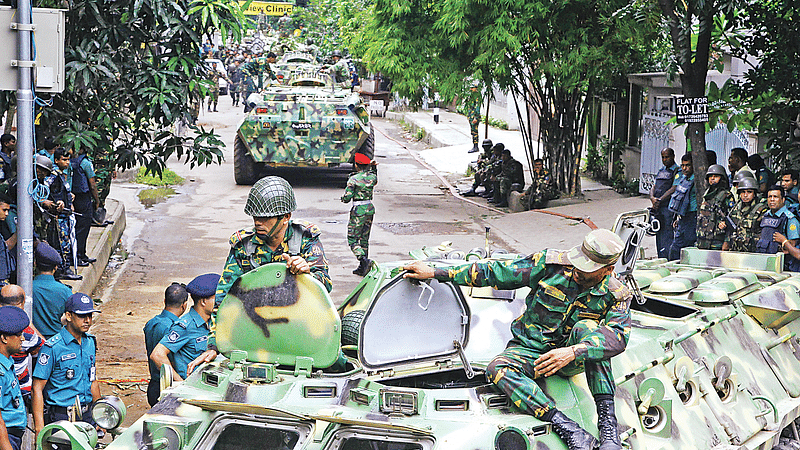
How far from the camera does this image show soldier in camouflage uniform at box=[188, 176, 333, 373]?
559 cm

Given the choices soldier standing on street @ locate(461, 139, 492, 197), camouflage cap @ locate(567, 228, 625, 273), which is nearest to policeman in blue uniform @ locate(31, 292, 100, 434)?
camouflage cap @ locate(567, 228, 625, 273)

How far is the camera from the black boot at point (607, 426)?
16.2 ft

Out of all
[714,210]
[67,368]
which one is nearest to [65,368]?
[67,368]

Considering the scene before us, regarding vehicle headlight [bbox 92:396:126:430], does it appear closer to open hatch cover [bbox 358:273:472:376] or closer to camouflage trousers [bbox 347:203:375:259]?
open hatch cover [bbox 358:273:472:376]

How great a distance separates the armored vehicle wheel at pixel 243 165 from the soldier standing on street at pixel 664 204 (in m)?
8.99

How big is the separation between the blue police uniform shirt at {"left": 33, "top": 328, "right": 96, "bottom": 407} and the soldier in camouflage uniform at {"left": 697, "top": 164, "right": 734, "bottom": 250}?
22.1 ft

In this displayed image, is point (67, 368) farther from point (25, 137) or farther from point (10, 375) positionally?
point (25, 137)

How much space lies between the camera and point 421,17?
15984mm

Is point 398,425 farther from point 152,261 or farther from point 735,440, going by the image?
point 152,261

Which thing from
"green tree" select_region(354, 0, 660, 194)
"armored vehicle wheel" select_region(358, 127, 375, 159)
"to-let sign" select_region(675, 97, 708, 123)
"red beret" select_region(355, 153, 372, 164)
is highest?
"green tree" select_region(354, 0, 660, 194)

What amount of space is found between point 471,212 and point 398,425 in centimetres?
1320

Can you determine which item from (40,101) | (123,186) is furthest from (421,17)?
(40,101)

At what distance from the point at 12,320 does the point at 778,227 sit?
6.77 meters

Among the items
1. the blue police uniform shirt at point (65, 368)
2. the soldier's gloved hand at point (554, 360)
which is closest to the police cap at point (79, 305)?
the blue police uniform shirt at point (65, 368)
